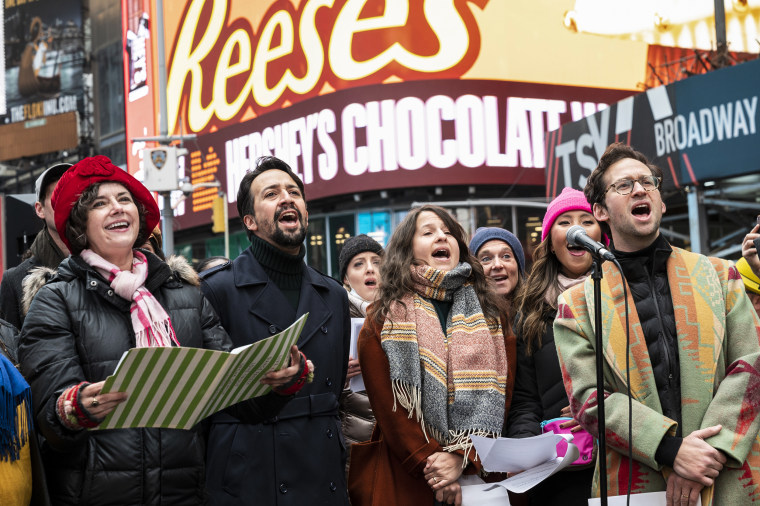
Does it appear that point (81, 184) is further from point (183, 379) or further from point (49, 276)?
point (183, 379)

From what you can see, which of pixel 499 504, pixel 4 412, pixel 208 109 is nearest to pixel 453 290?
pixel 499 504

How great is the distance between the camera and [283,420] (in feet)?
14.9

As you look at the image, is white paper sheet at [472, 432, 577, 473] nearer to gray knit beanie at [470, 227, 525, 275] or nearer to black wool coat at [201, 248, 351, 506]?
black wool coat at [201, 248, 351, 506]

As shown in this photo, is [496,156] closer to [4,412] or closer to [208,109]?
[208,109]

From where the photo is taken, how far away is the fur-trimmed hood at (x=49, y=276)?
13.7 feet

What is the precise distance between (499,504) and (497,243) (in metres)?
2.03

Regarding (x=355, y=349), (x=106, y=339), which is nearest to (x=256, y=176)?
(x=355, y=349)

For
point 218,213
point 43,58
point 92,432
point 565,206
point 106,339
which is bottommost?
point 92,432

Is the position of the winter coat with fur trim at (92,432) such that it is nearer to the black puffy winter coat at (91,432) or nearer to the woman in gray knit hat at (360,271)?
the black puffy winter coat at (91,432)

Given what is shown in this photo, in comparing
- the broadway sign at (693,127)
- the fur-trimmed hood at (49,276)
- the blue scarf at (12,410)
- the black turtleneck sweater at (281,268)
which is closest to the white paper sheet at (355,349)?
the black turtleneck sweater at (281,268)

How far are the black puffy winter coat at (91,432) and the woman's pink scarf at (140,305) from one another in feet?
0.13

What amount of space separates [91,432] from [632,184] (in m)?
2.55

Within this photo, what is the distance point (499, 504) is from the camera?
15.0ft

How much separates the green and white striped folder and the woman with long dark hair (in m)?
1.09
